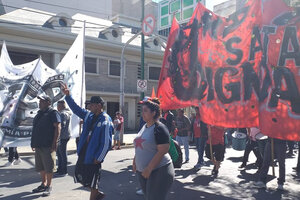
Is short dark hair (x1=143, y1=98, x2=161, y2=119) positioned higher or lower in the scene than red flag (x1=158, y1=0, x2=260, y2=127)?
lower

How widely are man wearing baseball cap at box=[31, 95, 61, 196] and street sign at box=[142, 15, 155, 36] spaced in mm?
7051

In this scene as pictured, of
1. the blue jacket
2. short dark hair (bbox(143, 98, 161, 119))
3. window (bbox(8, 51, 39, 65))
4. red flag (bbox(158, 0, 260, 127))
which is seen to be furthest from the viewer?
window (bbox(8, 51, 39, 65))

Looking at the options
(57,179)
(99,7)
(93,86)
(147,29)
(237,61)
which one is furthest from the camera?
(99,7)

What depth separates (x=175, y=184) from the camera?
5.90 m

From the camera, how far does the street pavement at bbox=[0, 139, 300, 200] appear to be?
5.11m

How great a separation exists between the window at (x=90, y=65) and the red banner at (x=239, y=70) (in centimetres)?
1274

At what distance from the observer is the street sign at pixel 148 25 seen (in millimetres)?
11230

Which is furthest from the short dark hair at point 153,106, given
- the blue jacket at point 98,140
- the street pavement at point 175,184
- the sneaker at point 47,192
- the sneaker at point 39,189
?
the sneaker at point 39,189

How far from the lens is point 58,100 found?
699 cm

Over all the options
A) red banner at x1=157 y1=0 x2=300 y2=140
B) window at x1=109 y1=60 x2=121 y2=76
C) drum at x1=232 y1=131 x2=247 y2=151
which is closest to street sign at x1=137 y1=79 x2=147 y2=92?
drum at x1=232 y1=131 x2=247 y2=151

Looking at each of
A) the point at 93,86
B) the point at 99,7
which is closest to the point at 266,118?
the point at 93,86

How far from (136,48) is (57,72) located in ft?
43.8

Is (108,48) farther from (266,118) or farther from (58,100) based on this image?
(266,118)

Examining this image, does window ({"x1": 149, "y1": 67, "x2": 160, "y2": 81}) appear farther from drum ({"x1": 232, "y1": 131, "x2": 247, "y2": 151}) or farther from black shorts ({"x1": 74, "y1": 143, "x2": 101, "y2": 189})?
black shorts ({"x1": 74, "y1": 143, "x2": 101, "y2": 189})
